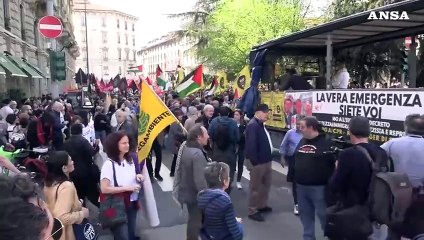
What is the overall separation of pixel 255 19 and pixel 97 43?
97.7 meters

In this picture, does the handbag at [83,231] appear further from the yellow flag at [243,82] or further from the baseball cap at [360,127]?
the yellow flag at [243,82]

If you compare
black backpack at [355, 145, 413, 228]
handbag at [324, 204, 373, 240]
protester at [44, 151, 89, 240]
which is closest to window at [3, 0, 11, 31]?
protester at [44, 151, 89, 240]

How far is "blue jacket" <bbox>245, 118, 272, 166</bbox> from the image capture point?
6.77 m

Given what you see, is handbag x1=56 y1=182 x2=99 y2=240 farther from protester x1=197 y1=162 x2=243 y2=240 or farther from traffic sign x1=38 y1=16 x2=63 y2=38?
traffic sign x1=38 y1=16 x2=63 y2=38

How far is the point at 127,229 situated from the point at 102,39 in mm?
122799

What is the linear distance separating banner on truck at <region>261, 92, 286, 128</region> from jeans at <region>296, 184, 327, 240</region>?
5949mm

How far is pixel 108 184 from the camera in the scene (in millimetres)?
4648

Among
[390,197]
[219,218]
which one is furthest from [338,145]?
[219,218]

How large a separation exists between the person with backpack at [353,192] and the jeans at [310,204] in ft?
2.73

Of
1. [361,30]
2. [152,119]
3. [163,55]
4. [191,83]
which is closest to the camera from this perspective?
[152,119]

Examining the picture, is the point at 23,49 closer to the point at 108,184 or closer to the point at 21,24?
the point at 21,24

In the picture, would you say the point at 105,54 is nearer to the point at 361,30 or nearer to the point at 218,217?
the point at 361,30

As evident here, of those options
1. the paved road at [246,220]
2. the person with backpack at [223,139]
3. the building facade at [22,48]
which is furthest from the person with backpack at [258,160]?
the building facade at [22,48]

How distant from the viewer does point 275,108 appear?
11672 mm
